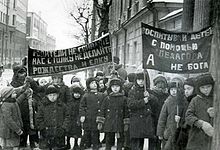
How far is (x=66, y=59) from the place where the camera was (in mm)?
7055

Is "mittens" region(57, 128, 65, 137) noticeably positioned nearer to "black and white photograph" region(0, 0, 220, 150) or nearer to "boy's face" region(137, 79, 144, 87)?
"black and white photograph" region(0, 0, 220, 150)

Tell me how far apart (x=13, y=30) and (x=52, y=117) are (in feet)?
176

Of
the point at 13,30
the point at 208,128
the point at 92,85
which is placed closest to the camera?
the point at 208,128

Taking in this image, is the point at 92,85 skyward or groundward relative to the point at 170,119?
skyward

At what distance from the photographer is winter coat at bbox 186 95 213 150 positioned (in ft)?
15.9

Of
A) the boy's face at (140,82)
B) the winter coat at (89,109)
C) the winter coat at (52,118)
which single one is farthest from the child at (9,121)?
the boy's face at (140,82)

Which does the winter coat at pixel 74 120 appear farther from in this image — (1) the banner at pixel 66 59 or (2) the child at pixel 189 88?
(2) the child at pixel 189 88

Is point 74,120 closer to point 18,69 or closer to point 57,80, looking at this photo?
point 57,80

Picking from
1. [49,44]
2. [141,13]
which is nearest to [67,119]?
[141,13]

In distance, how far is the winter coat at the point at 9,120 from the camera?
20.0 ft

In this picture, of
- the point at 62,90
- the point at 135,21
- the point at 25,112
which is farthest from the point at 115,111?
the point at 135,21

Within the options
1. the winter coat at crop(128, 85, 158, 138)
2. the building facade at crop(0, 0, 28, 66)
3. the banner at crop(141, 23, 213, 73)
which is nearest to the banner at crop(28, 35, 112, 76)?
the winter coat at crop(128, 85, 158, 138)

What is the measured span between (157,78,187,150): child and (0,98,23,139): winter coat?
2.45 m

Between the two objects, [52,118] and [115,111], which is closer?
[115,111]
